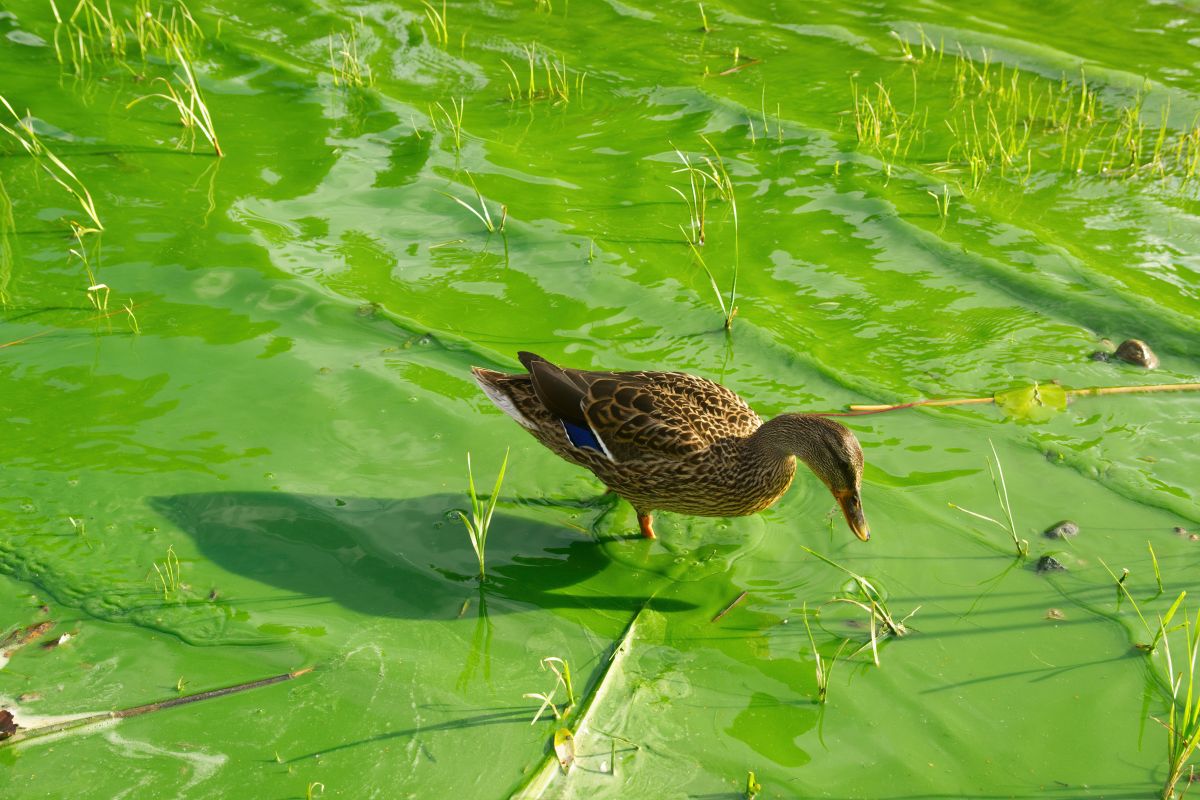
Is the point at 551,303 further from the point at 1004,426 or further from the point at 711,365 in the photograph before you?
the point at 1004,426

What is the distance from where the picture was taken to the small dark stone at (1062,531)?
4.52 m

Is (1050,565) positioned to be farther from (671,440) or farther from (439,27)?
(439,27)

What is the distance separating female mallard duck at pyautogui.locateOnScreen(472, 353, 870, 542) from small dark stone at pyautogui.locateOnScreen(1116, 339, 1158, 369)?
2.09m

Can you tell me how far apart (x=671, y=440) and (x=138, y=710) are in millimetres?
2142

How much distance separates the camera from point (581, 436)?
4.62 metres

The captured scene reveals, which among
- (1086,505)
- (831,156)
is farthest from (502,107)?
(1086,505)

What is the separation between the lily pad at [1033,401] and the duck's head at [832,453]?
1332mm

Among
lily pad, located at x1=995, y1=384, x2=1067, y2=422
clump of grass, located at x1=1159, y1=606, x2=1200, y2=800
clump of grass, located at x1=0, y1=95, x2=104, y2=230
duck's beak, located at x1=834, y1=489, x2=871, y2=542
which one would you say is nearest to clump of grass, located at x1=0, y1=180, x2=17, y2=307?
clump of grass, located at x1=0, y1=95, x2=104, y2=230

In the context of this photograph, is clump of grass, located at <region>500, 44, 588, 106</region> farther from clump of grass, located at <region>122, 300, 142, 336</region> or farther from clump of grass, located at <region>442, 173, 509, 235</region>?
clump of grass, located at <region>122, 300, 142, 336</region>

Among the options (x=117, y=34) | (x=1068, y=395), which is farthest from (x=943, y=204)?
(x=117, y=34)

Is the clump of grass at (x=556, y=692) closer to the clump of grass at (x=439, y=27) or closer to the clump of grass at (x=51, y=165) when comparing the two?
the clump of grass at (x=51, y=165)

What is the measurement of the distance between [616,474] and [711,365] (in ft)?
4.42

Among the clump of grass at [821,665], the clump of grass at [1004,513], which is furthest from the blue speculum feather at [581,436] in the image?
the clump of grass at [1004,513]

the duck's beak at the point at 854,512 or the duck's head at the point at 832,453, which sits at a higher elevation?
the duck's head at the point at 832,453
